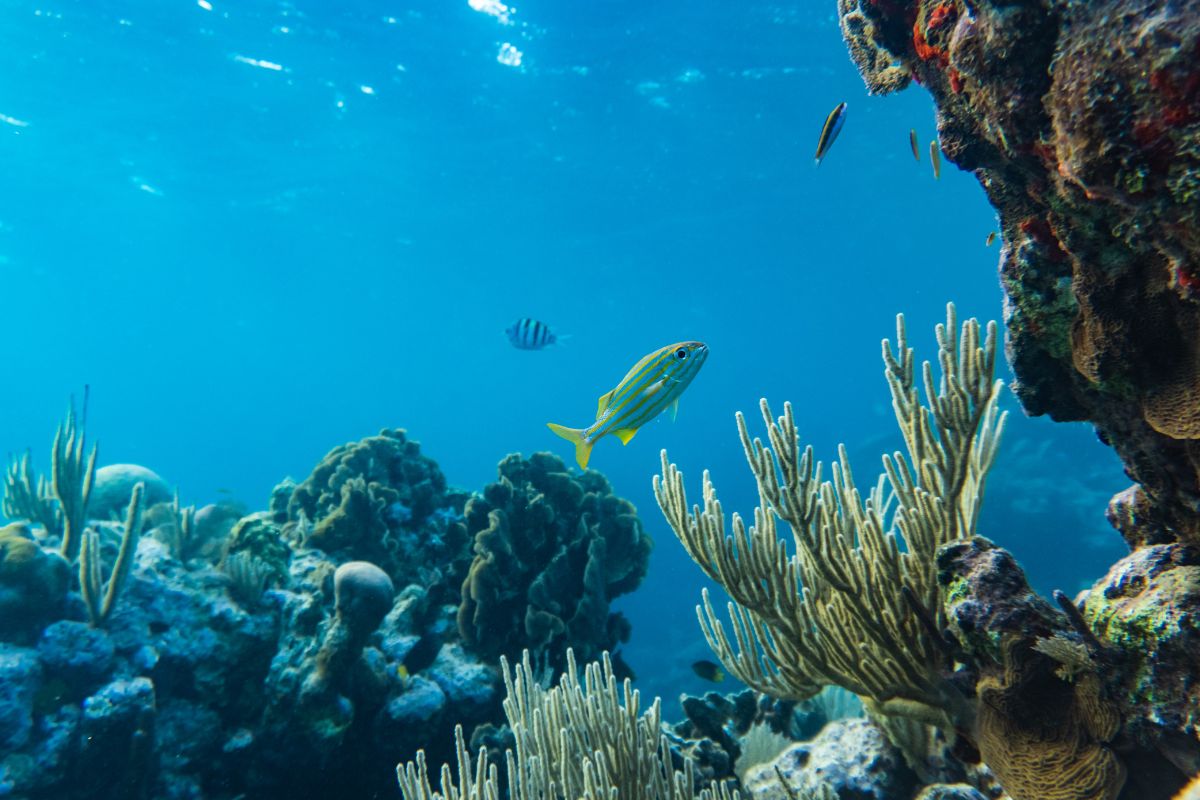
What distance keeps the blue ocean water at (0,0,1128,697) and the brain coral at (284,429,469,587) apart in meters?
14.2

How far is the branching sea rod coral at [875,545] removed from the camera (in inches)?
99.4

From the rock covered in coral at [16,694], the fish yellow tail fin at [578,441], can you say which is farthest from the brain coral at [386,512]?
the fish yellow tail fin at [578,441]

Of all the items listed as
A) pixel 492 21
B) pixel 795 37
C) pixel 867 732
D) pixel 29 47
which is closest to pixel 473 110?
pixel 492 21

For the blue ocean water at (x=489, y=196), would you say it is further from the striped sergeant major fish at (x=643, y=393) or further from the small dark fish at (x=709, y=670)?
the striped sergeant major fish at (x=643, y=393)

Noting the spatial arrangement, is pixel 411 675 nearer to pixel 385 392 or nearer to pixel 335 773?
pixel 335 773

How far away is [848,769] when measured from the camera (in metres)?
3.28

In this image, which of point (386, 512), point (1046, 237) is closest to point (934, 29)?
point (1046, 237)

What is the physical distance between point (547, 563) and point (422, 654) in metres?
1.46

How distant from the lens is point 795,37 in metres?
18.9

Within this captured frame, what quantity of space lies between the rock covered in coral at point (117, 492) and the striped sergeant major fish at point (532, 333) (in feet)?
18.9

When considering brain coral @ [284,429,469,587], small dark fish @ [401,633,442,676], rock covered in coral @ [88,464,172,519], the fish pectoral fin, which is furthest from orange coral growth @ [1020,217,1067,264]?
rock covered in coral @ [88,464,172,519]

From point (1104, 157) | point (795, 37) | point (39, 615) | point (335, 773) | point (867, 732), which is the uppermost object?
point (795, 37)

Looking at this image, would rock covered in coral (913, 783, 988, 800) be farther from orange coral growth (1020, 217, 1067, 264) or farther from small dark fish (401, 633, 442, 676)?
small dark fish (401, 633, 442, 676)

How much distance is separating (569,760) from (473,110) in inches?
909
